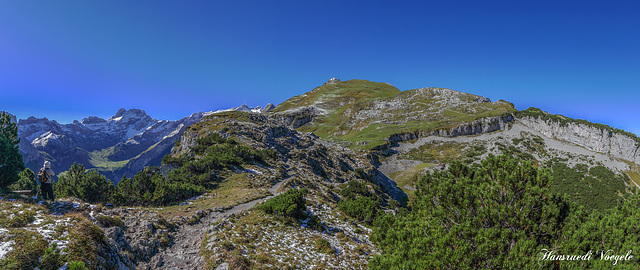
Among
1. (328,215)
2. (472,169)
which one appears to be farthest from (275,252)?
(472,169)

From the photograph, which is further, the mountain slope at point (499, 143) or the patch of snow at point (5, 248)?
the mountain slope at point (499, 143)

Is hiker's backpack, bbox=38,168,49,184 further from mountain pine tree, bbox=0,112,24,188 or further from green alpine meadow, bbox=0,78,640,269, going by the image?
mountain pine tree, bbox=0,112,24,188

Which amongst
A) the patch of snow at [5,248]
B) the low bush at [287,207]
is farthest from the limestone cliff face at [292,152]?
the patch of snow at [5,248]

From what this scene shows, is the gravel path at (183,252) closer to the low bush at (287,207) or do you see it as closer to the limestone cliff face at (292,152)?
the low bush at (287,207)

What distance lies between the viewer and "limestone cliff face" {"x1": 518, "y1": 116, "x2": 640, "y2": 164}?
12262 centimetres

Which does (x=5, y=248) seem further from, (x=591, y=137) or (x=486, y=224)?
(x=591, y=137)

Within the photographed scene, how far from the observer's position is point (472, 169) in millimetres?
13375

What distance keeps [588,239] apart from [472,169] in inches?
207

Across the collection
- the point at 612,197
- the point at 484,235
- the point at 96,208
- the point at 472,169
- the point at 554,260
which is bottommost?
the point at 612,197

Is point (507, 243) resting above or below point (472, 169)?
below

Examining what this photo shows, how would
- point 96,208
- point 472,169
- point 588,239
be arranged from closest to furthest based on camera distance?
point 588,239
point 472,169
point 96,208

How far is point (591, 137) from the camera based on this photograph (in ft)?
450

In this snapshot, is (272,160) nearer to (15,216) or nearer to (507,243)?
(15,216)

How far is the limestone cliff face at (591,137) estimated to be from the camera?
123 m
